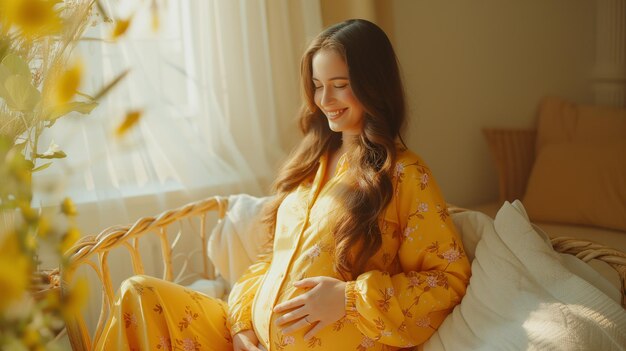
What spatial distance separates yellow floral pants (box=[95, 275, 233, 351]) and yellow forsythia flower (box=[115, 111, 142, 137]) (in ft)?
3.05

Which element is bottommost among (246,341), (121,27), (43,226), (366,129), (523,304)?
(246,341)

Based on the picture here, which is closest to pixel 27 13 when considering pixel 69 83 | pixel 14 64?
pixel 69 83

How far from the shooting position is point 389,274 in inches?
50.9

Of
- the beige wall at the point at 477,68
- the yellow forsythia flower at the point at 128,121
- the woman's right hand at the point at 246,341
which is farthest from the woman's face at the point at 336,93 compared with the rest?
the yellow forsythia flower at the point at 128,121

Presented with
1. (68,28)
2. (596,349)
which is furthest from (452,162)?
(68,28)

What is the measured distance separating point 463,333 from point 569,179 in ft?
4.21

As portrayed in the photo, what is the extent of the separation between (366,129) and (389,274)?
11.4 inches

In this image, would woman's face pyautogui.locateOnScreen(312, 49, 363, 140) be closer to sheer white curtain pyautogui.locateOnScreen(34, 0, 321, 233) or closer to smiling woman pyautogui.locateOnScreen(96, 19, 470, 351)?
smiling woman pyautogui.locateOnScreen(96, 19, 470, 351)

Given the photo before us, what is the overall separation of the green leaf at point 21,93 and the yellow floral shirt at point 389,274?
736mm

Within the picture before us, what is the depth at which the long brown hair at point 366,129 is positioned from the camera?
1.26 m

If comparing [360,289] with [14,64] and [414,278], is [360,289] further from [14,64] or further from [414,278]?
[14,64]

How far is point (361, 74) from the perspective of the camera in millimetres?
1297

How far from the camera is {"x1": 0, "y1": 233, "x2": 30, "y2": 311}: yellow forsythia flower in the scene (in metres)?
0.28

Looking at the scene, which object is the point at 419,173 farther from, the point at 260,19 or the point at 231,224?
the point at 260,19
